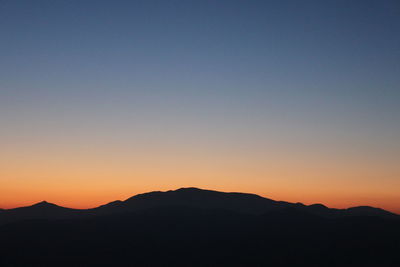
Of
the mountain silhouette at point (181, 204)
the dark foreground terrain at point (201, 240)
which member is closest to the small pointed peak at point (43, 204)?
the mountain silhouette at point (181, 204)

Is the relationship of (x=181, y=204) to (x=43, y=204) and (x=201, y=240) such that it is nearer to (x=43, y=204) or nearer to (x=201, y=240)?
(x=201, y=240)

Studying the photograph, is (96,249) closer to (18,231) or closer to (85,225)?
(85,225)

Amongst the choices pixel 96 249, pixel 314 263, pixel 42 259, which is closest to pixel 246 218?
pixel 314 263

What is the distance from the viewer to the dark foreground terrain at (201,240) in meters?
83.9

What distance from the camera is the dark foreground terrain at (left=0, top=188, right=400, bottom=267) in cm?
8394

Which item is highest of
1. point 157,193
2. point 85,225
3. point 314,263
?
point 157,193

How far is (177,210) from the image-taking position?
122750 millimetres

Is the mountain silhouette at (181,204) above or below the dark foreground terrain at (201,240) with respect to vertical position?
above

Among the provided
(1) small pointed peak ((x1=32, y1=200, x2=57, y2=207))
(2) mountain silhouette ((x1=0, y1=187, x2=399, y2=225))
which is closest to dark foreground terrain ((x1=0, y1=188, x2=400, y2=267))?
(2) mountain silhouette ((x1=0, y1=187, x2=399, y2=225))

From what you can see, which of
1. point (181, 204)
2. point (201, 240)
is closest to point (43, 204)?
point (181, 204)

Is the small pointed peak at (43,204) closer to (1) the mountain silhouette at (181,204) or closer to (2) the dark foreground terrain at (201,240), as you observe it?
(1) the mountain silhouette at (181,204)

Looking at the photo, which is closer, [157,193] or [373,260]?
[373,260]

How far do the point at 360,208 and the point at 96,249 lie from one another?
12445 centimetres

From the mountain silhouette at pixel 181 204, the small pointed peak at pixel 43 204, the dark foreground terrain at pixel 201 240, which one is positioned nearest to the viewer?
the dark foreground terrain at pixel 201 240
